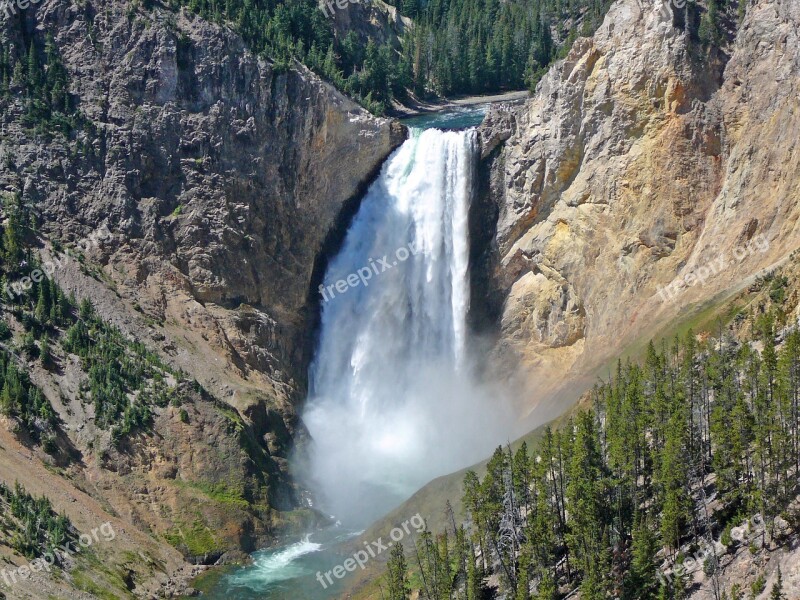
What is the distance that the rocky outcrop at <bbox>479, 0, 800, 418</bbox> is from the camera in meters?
70.6

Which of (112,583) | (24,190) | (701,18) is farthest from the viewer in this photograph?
(24,190)

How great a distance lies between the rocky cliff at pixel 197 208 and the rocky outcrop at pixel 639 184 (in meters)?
16.2

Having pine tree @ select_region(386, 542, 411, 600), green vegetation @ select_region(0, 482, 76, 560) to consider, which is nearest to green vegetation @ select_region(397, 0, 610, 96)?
green vegetation @ select_region(0, 482, 76, 560)

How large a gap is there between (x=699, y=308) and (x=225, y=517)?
33.4 metres

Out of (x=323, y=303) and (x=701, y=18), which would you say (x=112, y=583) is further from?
(x=701, y=18)

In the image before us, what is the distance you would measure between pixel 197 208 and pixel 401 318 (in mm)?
18634

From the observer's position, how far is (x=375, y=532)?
69812 mm

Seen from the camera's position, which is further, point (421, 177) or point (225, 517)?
point (421, 177)

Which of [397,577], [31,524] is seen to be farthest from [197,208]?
[397,577]

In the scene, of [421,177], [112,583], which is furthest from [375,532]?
[421,177]

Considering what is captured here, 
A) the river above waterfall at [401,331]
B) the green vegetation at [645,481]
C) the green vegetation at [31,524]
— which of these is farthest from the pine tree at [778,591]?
the green vegetation at [31,524]

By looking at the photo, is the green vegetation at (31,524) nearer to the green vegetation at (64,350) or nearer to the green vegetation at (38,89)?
the green vegetation at (64,350)

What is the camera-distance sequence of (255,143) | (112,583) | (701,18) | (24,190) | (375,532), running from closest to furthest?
(112,583), (375,532), (701,18), (24,190), (255,143)

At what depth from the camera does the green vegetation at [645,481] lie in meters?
49.9
